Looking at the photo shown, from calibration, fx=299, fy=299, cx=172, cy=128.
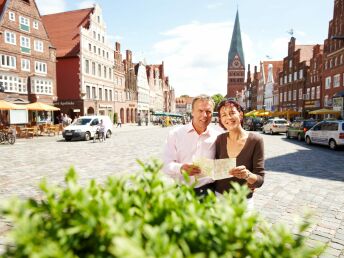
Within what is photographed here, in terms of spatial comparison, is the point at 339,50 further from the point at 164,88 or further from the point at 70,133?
the point at 164,88

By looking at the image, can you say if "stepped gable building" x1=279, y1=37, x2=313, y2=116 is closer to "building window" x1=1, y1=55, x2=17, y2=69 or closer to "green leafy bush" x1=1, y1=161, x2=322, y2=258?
"building window" x1=1, y1=55, x2=17, y2=69

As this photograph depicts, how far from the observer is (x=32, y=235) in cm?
114

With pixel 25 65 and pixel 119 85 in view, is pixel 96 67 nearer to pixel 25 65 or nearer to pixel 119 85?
pixel 119 85

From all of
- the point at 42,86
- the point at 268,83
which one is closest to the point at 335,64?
the point at 268,83

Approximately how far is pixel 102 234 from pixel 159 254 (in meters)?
0.27

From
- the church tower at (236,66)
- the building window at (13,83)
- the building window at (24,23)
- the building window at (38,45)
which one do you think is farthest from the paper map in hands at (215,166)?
the church tower at (236,66)

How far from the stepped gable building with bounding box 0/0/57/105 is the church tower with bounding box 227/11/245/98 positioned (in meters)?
103

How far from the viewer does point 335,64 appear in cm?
3866

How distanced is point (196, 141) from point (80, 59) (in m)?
41.8

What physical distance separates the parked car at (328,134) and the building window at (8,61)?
94.6 ft

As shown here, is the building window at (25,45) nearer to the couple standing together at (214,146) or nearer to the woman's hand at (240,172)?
the couple standing together at (214,146)

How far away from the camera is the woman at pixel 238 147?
9.94ft

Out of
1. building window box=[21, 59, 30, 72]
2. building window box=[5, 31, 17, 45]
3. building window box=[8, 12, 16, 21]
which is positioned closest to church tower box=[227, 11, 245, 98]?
building window box=[21, 59, 30, 72]

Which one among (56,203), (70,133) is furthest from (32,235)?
(70,133)
